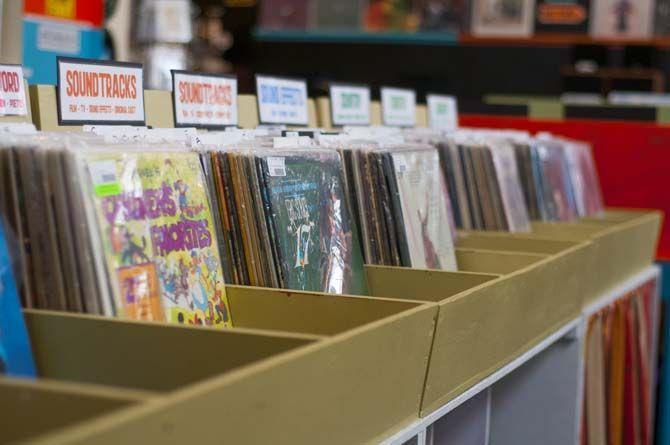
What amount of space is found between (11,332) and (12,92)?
1.73 feet

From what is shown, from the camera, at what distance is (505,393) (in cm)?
272

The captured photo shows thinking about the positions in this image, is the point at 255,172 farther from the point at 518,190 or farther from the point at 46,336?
the point at 518,190

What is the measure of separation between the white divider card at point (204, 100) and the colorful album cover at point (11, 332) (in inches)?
31.0

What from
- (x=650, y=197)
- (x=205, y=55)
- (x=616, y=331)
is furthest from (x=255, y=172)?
(x=205, y=55)

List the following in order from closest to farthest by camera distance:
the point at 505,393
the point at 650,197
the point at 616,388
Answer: the point at 505,393
the point at 616,388
the point at 650,197

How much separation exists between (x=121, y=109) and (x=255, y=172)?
30cm

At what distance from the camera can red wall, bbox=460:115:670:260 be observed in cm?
425

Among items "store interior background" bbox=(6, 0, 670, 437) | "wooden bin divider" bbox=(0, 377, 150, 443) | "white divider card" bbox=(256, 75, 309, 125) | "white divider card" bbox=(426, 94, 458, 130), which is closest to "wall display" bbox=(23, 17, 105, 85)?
"store interior background" bbox=(6, 0, 670, 437)

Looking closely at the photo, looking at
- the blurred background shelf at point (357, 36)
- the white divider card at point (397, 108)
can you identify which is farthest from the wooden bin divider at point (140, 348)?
→ the blurred background shelf at point (357, 36)

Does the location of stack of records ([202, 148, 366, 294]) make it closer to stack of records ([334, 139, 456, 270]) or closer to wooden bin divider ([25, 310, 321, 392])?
stack of records ([334, 139, 456, 270])

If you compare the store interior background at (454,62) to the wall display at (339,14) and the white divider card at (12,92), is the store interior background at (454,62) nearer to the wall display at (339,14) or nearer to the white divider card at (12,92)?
the wall display at (339,14)

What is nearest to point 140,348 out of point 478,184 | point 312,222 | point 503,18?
point 312,222

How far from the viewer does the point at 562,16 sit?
5969 millimetres

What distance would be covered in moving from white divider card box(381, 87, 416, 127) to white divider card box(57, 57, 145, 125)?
4.02 feet
